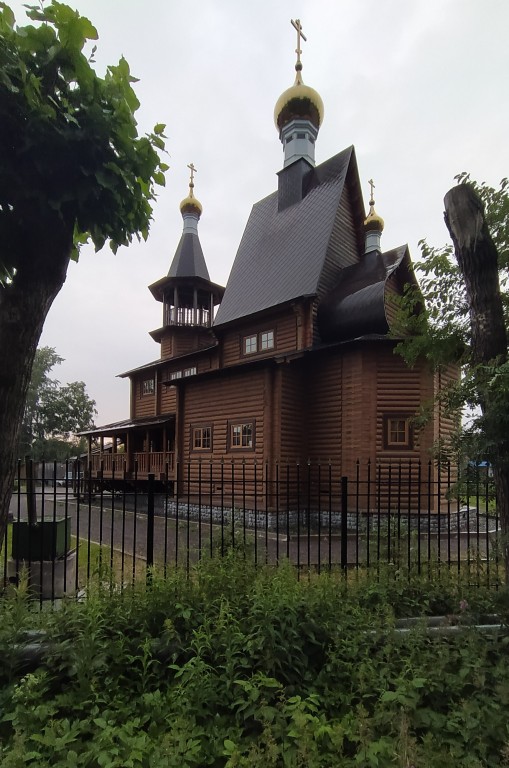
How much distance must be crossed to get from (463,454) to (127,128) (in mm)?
3850

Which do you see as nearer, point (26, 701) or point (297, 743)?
point (297, 743)

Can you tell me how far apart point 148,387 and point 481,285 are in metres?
20.6

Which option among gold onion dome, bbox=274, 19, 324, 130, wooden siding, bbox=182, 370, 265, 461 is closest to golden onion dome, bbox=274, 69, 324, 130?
gold onion dome, bbox=274, 19, 324, 130

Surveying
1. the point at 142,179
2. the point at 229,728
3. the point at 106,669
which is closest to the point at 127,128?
the point at 142,179

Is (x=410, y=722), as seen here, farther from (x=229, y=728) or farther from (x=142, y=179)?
(x=142, y=179)

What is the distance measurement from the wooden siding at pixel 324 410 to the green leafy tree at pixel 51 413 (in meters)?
33.7

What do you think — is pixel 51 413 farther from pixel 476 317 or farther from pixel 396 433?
pixel 476 317

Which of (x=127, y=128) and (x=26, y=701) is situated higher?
(x=127, y=128)

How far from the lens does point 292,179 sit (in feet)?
60.8

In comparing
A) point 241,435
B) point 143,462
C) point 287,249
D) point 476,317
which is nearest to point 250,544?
point 476,317

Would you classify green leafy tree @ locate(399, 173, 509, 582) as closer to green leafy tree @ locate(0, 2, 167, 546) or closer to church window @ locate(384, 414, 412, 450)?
green leafy tree @ locate(0, 2, 167, 546)

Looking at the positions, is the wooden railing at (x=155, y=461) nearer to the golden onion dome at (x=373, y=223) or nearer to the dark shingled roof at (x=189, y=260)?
the dark shingled roof at (x=189, y=260)

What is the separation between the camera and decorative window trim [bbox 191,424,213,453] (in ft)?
52.1

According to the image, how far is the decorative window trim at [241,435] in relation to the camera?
14234 millimetres
